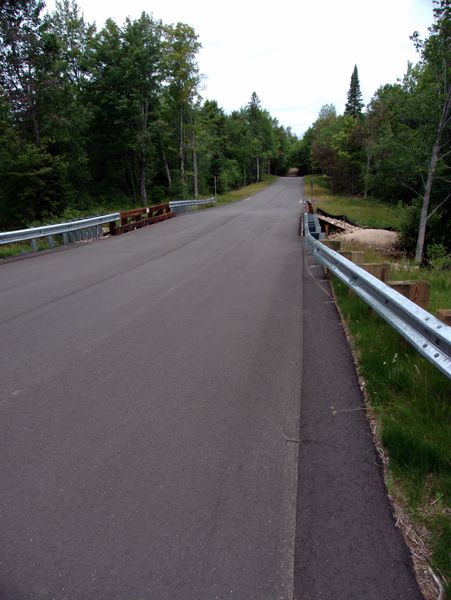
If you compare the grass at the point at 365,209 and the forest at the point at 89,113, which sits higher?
the forest at the point at 89,113

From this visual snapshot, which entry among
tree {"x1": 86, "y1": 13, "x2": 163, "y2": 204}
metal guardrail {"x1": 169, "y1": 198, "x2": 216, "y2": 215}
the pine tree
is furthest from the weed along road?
the pine tree

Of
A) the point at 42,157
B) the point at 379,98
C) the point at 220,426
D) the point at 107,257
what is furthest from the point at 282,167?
the point at 220,426

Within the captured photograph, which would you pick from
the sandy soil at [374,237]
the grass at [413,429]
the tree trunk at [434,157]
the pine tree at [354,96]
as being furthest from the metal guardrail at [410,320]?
the pine tree at [354,96]

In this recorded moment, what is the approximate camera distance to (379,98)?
46750 millimetres

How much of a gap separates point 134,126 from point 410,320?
3976 centimetres

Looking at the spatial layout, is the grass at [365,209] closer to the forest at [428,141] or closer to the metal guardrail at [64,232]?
the forest at [428,141]

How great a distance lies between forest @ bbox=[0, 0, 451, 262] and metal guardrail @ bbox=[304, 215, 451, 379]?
1611cm

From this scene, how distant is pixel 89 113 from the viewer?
3319 centimetres

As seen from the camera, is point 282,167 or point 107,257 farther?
point 282,167

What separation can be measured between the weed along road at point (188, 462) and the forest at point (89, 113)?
22976mm

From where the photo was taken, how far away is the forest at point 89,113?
2730cm

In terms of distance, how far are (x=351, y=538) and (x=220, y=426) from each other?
4.42 feet

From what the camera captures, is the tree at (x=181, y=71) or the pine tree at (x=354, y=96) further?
the pine tree at (x=354, y=96)

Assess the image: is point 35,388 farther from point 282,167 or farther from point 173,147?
point 282,167
